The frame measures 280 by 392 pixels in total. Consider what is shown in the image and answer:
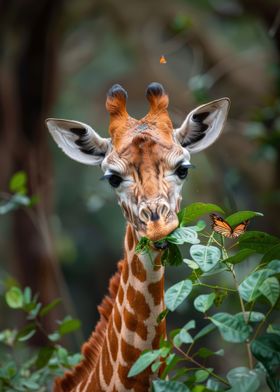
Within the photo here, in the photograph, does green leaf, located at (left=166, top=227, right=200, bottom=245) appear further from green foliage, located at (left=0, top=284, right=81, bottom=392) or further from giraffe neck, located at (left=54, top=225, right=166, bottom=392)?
green foliage, located at (left=0, top=284, right=81, bottom=392)

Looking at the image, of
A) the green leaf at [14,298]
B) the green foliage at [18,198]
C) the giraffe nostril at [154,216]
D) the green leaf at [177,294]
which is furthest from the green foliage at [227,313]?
the green foliage at [18,198]

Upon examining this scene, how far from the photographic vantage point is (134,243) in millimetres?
3705

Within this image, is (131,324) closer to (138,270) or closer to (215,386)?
(138,270)

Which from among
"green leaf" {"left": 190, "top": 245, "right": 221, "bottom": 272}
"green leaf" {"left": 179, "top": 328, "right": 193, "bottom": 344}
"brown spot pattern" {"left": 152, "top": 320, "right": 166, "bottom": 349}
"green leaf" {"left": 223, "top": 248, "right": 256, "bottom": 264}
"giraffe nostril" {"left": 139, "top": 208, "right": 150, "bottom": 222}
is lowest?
"brown spot pattern" {"left": 152, "top": 320, "right": 166, "bottom": 349}

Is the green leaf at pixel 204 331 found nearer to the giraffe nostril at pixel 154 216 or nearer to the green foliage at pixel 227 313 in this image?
the green foliage at pixel 227 313

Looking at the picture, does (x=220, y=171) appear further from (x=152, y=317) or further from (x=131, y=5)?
(x=152, y=317)

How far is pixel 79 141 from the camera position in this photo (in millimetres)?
4102

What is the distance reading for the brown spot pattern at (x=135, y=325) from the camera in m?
3.59

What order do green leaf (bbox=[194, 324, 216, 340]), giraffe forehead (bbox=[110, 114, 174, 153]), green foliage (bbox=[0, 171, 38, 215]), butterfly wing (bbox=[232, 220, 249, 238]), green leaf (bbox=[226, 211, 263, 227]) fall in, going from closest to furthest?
green leaf (bbox=[194, 324, 216, 340])
green leaf (bbox=[226, 211, 263, 227])
butterfly wing (bbox=[232, 220, 249, 238])
giraffe forehead (bbox=[110, 114, 174, 153])
green foliage (bbox=[0, 171, 38, 215])

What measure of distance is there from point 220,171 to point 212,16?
3.62 meters

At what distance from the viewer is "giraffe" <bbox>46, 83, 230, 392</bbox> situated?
137 inches

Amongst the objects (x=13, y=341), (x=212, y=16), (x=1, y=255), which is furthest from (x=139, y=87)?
(x=13, y=341)

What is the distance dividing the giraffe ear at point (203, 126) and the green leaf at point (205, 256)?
1.17 m

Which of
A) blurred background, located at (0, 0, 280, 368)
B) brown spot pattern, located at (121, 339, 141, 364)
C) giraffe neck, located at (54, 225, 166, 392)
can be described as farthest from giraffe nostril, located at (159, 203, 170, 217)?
blurred background, located at (0, 0, 280, 368)
